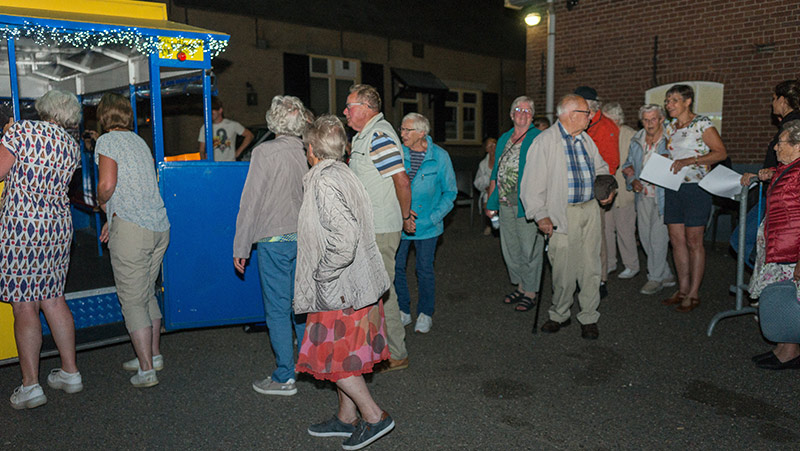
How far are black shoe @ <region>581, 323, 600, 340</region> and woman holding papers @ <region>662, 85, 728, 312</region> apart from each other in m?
1.28

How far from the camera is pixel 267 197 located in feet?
12.7

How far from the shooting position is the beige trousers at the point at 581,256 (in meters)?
5.04

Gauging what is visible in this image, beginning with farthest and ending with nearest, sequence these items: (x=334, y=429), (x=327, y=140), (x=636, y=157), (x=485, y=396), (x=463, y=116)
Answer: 1. (x=463, y=116)
2. (x=636, y=157)
3. (x=485, y=396)
4. (x=334, y=429)
5. (x=327, y=140)

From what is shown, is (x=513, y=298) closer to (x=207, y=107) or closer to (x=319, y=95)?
(x=207, y=107)

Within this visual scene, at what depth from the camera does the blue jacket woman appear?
504 cm

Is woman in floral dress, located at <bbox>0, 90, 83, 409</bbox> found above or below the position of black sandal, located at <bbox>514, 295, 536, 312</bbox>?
above

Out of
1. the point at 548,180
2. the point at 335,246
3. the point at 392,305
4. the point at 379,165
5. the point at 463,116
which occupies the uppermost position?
the point at 463,116

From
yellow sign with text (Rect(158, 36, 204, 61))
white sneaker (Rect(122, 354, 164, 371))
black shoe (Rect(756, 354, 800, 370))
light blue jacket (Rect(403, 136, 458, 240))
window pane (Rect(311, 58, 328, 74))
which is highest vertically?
window pane (Rect(311, 58, 328, 74))

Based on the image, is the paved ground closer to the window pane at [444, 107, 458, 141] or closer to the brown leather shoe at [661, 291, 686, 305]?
the brown leather shoe at [661, 291, 686, 305]

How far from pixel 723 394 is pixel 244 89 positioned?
12937 mm

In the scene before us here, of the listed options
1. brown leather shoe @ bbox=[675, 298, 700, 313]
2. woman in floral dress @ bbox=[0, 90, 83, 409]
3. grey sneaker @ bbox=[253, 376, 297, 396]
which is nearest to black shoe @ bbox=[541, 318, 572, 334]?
brown leather shoe @ bbox=[675, 298, 700, 313]

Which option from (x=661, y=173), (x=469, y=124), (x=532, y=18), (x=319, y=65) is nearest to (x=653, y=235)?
(x=661, y=173)

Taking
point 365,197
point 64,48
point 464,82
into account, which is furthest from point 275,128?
point 464,82

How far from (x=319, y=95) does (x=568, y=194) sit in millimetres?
13147
